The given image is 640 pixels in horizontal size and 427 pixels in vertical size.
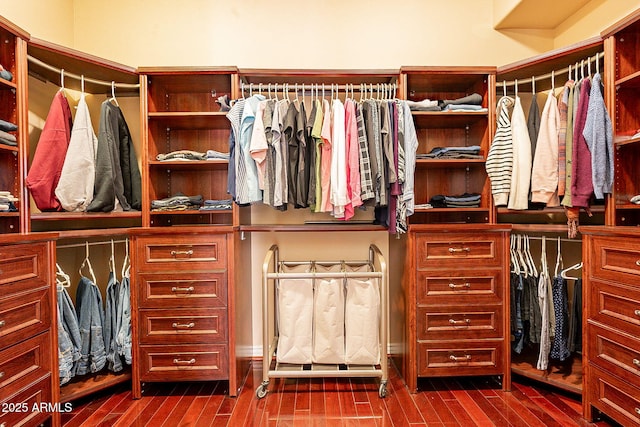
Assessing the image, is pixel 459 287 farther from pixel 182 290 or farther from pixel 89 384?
pixel 89 384

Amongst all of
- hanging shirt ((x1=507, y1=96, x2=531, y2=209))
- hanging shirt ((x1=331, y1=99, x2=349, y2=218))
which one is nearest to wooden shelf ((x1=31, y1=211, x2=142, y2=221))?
hanging shirt ((x1=331, y1=99, x2=349, y2=218))

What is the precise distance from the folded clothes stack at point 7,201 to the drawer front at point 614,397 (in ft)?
9.94

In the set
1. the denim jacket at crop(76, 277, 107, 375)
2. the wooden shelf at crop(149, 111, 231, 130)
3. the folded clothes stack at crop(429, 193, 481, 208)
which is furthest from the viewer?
the folded clothes stack at crop(429, 193, 481, 208)

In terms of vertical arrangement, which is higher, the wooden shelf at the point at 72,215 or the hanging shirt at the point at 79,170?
the hanging shirt at the point at 79,170

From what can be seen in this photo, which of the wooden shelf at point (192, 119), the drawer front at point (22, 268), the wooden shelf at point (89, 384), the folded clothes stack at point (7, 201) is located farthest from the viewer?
the wooden shelf at point (192, 119)

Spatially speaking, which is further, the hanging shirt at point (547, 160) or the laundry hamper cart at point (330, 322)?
the laundry hamper cart at point (330, 322)

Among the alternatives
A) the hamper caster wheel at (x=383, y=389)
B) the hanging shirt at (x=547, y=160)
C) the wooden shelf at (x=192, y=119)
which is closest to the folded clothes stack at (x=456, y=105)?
the hanging shirt at (x=547, y=160)

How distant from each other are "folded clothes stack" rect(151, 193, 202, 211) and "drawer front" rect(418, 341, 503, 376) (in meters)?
1.73

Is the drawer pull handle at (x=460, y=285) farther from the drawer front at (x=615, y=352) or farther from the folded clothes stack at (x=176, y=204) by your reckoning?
the folded clothes stack at (x=176, y=204)

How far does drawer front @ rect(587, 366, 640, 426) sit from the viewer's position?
5.65ft

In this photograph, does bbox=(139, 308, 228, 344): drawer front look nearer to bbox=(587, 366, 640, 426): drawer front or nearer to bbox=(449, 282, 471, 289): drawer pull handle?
bbox=(449, 282, 471, 289): drawer pull handle

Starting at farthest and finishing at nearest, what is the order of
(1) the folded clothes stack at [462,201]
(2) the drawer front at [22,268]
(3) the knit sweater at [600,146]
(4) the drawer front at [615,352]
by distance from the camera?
(1) the folded clothes stack at [462,201]
(3) the knit sweater at [600,146]
(4) the drawer front at [615,352]
(2) the drawer front at [22,268]

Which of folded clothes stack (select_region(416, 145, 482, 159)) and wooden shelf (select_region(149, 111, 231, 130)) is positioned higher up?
wooden shelf (select_region(149, 111, 231, 130))

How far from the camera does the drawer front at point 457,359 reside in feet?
7.70
